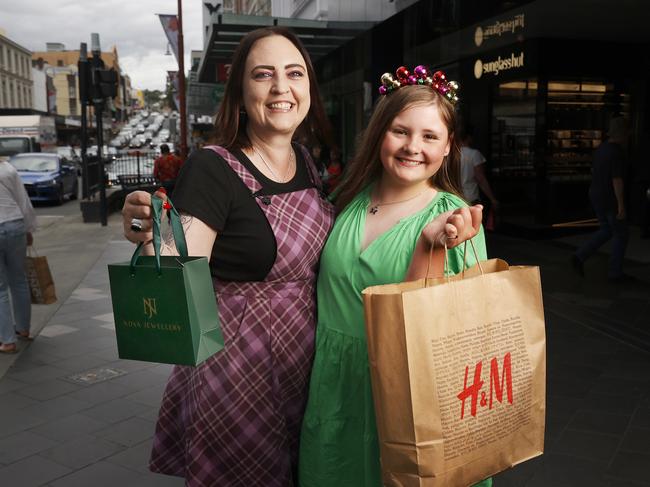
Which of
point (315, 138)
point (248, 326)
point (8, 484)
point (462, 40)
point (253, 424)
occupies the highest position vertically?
point (462, 40)

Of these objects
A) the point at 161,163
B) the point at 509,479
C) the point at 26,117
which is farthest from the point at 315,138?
the point at 26,117

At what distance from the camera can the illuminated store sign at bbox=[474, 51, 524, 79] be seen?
34.8ft

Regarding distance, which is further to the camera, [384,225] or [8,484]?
[8,484]

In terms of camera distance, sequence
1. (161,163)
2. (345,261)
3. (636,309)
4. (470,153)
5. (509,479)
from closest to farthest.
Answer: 1. (345,261)
2. (509,479)
3. (636,309)
4. (470,153)
5. (161,163)

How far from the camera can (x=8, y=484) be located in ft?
11.2

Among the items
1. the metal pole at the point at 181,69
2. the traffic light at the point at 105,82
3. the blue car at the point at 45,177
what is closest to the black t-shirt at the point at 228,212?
the traffic light at the point at 105,82

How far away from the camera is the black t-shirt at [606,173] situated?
7.28 meters

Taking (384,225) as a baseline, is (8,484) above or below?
below

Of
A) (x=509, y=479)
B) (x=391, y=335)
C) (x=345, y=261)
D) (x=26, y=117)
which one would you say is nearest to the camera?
(x=391, y=335)

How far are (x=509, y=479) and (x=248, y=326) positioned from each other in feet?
6.49

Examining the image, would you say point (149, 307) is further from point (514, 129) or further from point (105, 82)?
point (105, 82)

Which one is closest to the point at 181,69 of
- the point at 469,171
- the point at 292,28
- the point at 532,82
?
the point at 292,28

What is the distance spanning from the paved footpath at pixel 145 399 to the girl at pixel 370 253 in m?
1.65

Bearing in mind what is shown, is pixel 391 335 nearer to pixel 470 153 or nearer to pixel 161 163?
pixel 470 153
